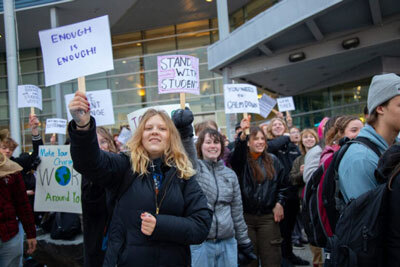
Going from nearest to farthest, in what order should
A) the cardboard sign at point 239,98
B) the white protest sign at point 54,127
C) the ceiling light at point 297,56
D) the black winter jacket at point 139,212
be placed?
1. the black winter jacket at point 139,212
2. the cardboard sign at point 239,98
3. the white protest sign at point 54,127
4. the ceiling light at point 297,56

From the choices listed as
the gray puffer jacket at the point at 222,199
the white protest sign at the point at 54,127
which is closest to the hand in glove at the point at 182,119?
the gray puffer jacket at the point at 222,199

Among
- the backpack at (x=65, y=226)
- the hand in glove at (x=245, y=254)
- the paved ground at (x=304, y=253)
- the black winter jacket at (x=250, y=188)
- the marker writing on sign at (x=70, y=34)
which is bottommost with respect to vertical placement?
the paved ground at (x=304, y=253)

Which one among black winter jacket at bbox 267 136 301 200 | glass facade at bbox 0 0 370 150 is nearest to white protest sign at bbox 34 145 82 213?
black winter jacket at bbox 267 136 301 200

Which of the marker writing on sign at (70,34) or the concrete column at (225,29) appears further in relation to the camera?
the concrete column at (225,29)

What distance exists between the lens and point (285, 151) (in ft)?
19.5

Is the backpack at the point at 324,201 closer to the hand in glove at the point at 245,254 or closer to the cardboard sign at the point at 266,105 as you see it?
the hand in glove at the point at 245,254

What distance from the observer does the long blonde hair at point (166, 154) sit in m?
2.27

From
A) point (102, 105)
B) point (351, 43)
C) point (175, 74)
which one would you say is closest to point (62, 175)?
point (102, 105)

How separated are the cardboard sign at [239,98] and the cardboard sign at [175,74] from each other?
127 cm

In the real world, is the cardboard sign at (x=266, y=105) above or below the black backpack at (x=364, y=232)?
above

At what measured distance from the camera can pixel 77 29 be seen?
111 inches

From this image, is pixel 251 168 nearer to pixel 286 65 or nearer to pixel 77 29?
pixel 77 29

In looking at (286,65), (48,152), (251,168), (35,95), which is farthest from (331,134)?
(286,65)

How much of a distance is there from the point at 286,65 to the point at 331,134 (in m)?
8.32
